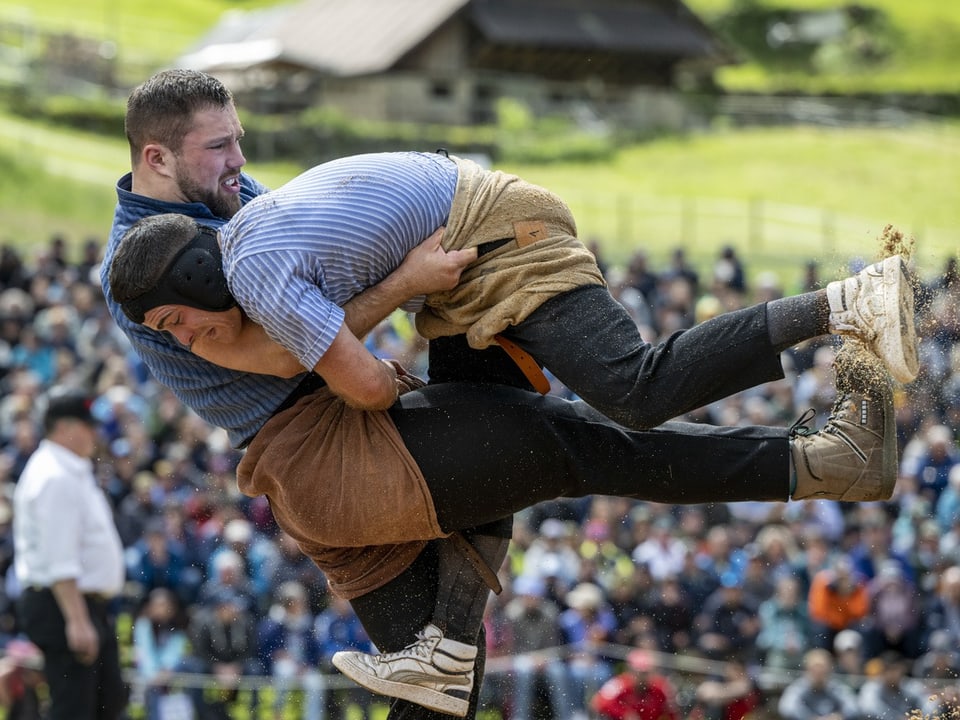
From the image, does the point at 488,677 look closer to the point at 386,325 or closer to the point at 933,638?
the point at 933,638

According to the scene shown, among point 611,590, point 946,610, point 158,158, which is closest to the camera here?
point 158,158

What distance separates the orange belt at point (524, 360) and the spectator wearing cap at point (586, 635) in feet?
13.3

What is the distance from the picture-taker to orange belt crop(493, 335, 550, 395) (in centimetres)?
369

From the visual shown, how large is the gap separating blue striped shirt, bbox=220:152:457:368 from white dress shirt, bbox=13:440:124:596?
3187 millimetres

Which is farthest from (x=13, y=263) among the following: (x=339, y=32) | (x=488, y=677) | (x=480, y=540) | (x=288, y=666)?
(x=339, y=32)

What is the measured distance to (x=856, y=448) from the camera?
378 cm

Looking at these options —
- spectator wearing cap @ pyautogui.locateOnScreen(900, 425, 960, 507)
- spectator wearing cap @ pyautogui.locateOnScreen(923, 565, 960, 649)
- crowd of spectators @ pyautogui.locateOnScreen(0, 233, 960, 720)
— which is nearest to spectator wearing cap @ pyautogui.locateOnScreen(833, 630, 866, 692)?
crowd of spectators @ pyautogui.locateOnScreen(0, 233, 960, 720)

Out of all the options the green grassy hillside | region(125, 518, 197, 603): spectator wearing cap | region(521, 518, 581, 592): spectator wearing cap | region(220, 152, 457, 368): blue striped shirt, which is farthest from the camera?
the green grassy hillside

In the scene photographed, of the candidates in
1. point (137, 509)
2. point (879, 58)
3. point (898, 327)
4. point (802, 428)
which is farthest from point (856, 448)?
point (879, 58)

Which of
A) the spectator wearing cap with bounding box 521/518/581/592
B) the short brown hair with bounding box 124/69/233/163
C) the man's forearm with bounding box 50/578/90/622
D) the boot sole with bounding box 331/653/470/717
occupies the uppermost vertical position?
the short brown hair with bounding box 124/69/233/163

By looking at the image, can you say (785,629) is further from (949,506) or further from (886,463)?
(886,463)

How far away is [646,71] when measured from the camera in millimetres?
37875

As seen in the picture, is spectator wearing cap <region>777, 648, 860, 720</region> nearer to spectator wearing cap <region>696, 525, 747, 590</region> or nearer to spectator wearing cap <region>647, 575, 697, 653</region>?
spectator wearing cap <region>647, 575, 697, 653</region>

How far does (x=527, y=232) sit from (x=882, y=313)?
93 centimetres
